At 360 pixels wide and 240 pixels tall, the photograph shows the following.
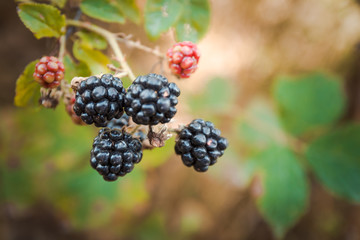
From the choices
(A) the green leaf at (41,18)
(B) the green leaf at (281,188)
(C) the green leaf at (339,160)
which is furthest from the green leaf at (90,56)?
(C) the green leaf at (339,160)

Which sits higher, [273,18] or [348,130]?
[273,18]

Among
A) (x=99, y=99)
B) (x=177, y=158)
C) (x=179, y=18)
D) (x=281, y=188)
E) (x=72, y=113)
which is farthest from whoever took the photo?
(x=177, y=158)

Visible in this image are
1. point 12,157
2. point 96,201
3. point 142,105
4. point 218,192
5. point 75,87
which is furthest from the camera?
point 218,192

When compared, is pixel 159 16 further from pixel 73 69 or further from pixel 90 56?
pixel 73 69

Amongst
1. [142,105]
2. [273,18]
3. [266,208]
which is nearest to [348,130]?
[266,208]

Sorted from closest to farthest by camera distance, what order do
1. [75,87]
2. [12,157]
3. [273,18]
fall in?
[75,87]
[12,157]
[273,18]

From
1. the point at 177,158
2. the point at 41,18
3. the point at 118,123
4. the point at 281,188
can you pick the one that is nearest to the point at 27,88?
the point at 41,18

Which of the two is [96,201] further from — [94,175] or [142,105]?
[142,105]
